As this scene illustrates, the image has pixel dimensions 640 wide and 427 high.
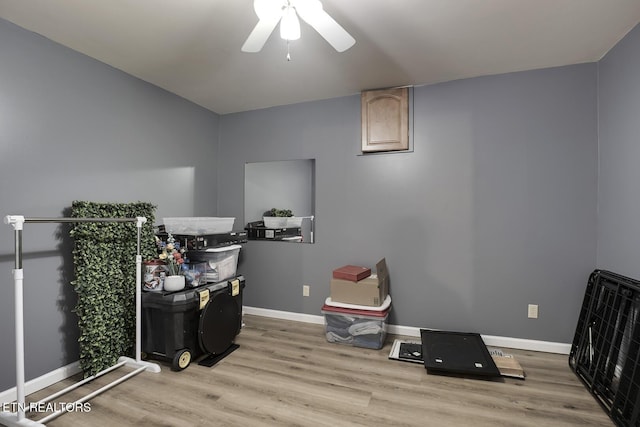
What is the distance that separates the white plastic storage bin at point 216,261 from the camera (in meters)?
2.78

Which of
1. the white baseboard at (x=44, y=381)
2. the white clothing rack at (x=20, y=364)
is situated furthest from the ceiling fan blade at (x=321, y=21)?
the white baseboard at (x=44, y=381)

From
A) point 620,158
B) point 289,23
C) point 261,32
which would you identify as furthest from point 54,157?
point 620,158

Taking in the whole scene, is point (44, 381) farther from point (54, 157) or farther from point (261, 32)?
point (261, 32)

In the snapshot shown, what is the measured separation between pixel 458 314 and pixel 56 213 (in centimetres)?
327

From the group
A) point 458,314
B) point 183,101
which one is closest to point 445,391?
point 458,314

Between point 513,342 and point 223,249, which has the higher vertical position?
point 223,249

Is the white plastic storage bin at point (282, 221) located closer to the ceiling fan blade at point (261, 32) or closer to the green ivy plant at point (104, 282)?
the green ivy plant at point (104, 282)

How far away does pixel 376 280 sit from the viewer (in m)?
2.84

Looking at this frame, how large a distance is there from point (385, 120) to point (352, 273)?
147cm

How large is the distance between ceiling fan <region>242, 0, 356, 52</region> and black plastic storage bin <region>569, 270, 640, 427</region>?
2287mm

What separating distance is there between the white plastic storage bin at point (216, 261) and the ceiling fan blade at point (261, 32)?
65.9 inches

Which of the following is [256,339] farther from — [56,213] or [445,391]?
[56,213]

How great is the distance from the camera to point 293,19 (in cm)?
159

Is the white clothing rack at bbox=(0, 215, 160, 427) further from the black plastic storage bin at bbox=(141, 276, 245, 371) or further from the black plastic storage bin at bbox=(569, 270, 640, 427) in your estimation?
the black plastic storage bin at bbox=(569, 270, 640, 427)
